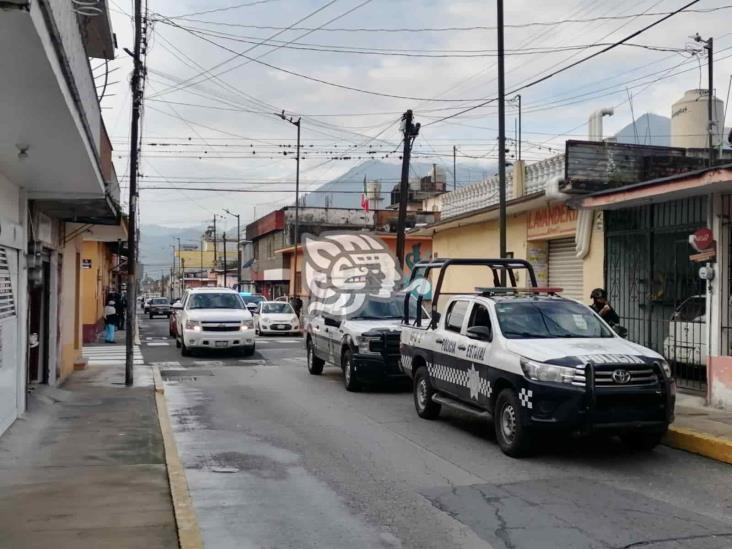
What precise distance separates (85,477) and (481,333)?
15.4 feet

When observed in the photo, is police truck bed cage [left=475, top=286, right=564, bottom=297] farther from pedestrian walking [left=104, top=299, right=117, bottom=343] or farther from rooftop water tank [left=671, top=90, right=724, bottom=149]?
pedestrian walking [left=104, top=299, right=117, bottom=343]

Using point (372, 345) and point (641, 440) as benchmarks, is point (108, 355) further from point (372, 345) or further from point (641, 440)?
point (641, 440)

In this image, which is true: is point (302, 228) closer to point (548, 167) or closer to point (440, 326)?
point (548, 167)

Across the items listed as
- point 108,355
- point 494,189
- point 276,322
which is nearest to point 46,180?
point 108,355

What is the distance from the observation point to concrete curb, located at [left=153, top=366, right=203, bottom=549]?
5.55 metres

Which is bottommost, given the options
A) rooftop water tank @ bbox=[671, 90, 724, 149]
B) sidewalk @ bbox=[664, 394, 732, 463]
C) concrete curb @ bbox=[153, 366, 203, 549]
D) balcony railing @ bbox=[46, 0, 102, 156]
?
concrete curb @ bbox=[153, 366, 203, 549]

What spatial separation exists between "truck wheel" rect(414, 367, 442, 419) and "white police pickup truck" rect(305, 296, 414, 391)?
2.46 meters

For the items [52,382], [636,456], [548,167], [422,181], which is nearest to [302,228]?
[422,181]

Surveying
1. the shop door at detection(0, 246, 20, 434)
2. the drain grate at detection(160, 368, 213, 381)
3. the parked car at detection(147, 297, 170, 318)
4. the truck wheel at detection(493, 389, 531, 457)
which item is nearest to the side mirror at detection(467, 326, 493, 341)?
the truck wheel at detection(493, 389, 531, 457)

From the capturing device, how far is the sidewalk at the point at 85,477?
5684mm

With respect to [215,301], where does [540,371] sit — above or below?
below

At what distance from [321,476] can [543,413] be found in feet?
7.89

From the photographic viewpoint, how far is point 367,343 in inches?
555

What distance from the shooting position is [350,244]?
3766 centimetres
